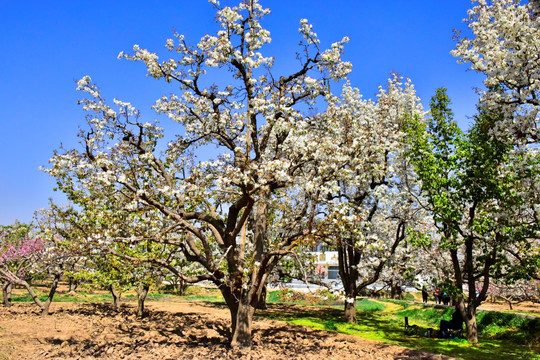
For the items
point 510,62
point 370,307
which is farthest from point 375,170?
point 370,307

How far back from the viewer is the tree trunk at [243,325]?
1203cm

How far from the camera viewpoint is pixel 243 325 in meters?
12.1

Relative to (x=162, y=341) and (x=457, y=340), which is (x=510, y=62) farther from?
(x=162, y=341)

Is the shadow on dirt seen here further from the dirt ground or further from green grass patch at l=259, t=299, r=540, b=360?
green grass patch at l=259, t=299, r=540, b=360

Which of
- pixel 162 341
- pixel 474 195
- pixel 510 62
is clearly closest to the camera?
pixel 510 62

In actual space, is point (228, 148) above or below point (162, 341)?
above

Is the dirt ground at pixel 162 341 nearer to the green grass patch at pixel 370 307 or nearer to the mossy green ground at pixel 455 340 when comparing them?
the mossy green ground at pixel 455 340

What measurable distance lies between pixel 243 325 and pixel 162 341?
10.6 ft

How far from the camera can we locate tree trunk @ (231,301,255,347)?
12034 millimetres

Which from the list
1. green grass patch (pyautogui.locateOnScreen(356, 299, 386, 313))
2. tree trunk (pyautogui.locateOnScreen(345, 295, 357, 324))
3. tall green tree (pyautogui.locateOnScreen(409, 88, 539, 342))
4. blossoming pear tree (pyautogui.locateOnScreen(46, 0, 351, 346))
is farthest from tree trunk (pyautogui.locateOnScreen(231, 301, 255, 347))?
green grass patch (pyautogui.locateOnScreen(356, 299, 386, 313))

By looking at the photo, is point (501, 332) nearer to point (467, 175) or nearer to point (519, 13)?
point (467, 175)

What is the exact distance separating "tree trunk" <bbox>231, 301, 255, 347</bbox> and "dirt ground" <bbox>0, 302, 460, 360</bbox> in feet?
1.00

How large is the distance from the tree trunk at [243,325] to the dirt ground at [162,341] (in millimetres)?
305

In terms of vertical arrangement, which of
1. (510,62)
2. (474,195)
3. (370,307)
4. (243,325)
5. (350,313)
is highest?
(510,62)
